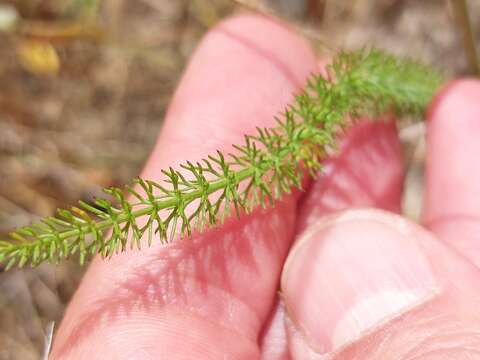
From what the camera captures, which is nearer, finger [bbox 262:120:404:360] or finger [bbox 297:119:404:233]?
finger [bbox 262:120:404:360]

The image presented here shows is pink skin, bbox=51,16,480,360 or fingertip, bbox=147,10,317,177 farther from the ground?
fingertip, bbox=147,10,317,177

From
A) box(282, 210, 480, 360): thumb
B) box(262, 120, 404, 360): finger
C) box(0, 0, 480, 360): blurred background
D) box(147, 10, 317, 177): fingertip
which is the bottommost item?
box(282, 210, 480, 360): thumb

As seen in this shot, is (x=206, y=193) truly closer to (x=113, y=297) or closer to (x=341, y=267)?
(x=113, y=297)

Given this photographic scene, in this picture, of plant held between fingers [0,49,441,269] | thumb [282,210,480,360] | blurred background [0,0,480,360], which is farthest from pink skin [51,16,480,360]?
blurred background [0,0,480,360]

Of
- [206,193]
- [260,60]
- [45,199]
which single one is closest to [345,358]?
[206,193]

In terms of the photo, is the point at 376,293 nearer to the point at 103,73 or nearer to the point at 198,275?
the point at 198,275

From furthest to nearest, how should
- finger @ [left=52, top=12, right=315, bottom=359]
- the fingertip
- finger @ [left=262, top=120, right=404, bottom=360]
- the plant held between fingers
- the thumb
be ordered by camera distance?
the fingertip, finger @ [left=262, top=120, right=404, bottom=360], finger @ [left=52, top=12, right=315, bottom=359], the thumb, the plant held between fingers

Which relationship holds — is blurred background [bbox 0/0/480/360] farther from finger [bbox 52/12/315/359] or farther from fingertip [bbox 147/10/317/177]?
finger [bbox 52/12/315/359]

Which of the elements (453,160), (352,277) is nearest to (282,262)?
(352,277)
